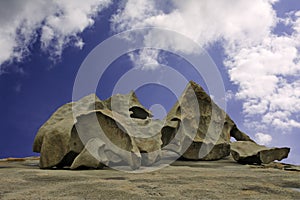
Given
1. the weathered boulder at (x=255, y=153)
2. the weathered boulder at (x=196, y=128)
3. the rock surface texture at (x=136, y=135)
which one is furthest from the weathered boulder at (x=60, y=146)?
the weathered boulder at (x=255, y=153)

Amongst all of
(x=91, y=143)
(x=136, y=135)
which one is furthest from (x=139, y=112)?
(x=91, y=143)

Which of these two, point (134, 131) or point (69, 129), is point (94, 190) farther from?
point (134, 131)

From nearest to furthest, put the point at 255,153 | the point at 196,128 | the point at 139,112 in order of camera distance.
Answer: the point at 255,153 < the point at 196,128 < the point at 139,112

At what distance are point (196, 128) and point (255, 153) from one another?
6.95ft

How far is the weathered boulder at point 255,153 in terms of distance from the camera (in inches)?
368

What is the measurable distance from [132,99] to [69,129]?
14.1 feet

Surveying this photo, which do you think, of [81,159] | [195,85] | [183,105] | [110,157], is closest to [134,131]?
[110,157]

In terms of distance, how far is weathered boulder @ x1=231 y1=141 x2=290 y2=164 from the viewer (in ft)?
30.7

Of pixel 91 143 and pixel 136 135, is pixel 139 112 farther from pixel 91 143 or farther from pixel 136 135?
pixel 91 143

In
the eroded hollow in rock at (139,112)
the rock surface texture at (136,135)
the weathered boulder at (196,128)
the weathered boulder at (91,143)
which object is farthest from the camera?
the eroded hollow in rock at (139,112)

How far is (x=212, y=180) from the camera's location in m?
5.22

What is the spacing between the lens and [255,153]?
368 inches

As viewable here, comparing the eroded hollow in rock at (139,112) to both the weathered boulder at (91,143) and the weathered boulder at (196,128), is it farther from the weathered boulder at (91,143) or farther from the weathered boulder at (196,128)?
the weathered boulder at (91,143)

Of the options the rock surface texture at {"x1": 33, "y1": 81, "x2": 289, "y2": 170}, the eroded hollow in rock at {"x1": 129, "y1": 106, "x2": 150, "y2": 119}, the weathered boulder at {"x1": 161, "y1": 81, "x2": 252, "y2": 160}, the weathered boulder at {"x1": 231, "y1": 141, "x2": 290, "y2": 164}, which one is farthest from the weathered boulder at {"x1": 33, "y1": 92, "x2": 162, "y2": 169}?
the eroded hollow in rock at {"x1": 129, "y1": 106, "x2": 150, "y2": 119}
